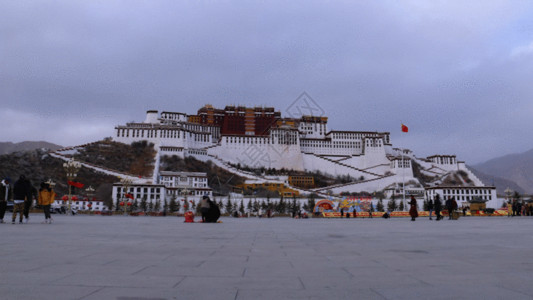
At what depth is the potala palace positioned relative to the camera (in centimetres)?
8325

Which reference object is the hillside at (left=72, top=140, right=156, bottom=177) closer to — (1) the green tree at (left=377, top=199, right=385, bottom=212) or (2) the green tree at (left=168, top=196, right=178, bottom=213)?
(2) the green tree at (left=168, top=196, right=178, bottom=213)

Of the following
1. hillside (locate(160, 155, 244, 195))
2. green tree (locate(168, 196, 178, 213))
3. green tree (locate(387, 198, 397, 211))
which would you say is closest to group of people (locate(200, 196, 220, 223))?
green tree (locate(168, 196, 178, 213))

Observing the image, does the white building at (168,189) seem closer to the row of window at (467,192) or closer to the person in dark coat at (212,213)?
the person in dark coat at (212,213)

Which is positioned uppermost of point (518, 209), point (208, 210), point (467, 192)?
A: point (467, 192)

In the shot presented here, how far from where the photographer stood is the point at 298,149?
9500cm

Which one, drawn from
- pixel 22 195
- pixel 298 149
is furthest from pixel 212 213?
pixel 298 149

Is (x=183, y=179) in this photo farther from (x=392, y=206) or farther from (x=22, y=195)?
(x=22, y=195)

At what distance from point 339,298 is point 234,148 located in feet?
297

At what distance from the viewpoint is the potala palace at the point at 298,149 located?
83250 mm

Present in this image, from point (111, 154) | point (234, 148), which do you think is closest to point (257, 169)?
point (234, 148)

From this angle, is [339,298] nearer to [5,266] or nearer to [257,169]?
[5,266]

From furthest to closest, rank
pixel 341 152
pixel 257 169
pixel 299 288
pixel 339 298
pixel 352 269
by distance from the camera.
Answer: pixel 341 152, pixel 257 169, pixel 352 269, pixel 299 288, pixel 339 298

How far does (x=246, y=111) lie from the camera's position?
360 feet

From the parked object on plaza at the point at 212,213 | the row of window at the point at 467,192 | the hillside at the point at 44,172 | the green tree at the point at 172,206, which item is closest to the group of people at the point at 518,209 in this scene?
the parked object on plaza at the point at 212,213
